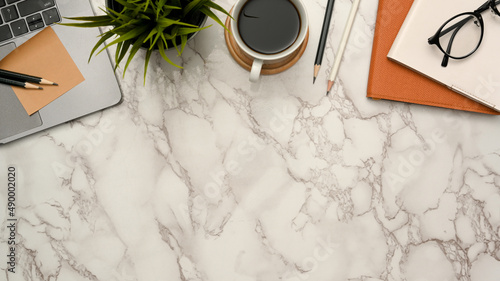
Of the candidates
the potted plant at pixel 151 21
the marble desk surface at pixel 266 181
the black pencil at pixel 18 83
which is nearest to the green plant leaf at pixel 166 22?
the potted plant at pixel 151 21

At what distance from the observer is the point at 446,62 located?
1.76 ft

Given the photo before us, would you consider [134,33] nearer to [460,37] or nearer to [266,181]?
[266,181]

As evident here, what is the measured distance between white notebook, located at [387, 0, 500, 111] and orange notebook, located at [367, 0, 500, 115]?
1cm

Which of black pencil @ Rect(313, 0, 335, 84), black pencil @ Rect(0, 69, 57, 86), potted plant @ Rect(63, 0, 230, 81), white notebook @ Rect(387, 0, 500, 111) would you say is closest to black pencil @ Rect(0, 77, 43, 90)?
black pencil @ Rect(0, 69, 57, 86)

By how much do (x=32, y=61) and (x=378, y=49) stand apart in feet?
1.73

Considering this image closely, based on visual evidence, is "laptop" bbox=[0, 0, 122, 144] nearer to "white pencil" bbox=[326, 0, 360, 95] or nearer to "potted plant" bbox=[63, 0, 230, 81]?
"potted plant" bbox=[63, 0, 230, 81]

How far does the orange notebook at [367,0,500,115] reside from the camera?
1.80 feet

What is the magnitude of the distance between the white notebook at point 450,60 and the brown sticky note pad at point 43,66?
1.60ft

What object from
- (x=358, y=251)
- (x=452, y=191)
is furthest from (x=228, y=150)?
(x=452, y=191)

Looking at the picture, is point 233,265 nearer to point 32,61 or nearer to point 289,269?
point 289,269

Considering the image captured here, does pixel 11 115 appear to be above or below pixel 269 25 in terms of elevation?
below

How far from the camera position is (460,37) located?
21.2 inches

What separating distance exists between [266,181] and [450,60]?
1.08ft

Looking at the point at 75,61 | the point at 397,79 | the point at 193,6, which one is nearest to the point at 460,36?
the point at 397,79
